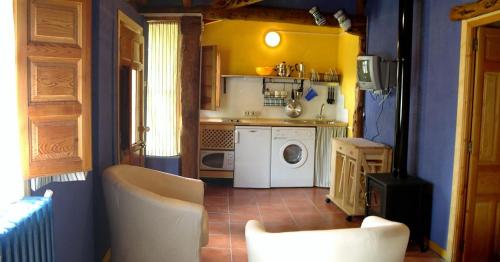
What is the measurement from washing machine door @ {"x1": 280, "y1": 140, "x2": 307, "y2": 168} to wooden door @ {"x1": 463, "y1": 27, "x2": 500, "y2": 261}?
2.60 meters

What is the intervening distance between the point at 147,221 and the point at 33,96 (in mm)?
1012

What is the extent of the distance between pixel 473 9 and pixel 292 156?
3113 millimetres

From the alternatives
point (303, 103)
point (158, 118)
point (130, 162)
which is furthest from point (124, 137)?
point (303, 103)

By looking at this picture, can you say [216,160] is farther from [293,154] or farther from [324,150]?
[324,150]

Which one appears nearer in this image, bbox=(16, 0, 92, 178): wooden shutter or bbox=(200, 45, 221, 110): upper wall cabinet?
bbox=(16, 0, 92, 178): wooden shutter

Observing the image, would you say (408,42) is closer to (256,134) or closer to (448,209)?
(448,209)

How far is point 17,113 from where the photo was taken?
180 cm

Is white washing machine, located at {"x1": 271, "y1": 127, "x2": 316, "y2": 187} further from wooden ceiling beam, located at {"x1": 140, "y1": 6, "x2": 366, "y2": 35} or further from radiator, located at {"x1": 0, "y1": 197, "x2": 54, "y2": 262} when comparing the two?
radiator, located at {"x1": 0, "y1": 197, "x2": 54, "y2": 262}

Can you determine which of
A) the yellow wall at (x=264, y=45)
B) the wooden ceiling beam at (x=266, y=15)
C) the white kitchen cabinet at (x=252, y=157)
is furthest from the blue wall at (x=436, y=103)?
the yellow wall at (x=264, y=45)

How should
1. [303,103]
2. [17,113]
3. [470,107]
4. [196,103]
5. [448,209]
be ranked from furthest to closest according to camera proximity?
[303,103] → [196,103] → [448,209] → [470,107] → [17,113]

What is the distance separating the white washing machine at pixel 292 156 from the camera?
5484 millimetres

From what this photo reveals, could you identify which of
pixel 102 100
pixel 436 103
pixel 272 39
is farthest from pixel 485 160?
pixel 272 39

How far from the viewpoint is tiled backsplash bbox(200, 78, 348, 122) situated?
611cm

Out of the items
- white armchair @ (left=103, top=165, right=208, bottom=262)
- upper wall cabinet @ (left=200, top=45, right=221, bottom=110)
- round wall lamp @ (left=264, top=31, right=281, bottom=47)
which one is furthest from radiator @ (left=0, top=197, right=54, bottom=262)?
round wall lamp @ (left=264, top=31, right=281, bottom=47)
